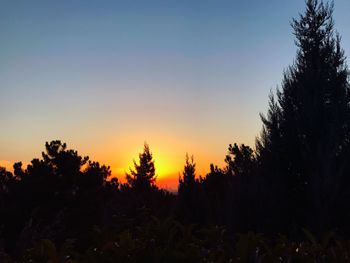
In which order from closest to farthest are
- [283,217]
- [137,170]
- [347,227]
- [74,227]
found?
[347,227]
[283,217]
[74,227]
[137,170]

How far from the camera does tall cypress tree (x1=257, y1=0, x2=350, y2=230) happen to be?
1327 centimetres

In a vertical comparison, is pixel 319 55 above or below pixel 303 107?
above

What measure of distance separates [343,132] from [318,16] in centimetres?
491

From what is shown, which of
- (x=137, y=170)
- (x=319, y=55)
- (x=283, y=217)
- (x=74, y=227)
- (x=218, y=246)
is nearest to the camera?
(x=218, y=246)

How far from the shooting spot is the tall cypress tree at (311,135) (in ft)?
43.5

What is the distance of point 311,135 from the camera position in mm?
14484

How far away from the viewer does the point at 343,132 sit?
14289 millimetres

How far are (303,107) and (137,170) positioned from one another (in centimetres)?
3120

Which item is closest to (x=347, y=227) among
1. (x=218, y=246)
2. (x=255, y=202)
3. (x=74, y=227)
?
(x=255, y=202)

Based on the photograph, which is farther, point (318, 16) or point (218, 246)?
point (318, 16)

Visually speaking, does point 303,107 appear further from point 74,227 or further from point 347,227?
point 74,227

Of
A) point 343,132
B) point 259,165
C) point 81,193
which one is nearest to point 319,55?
point 343,132

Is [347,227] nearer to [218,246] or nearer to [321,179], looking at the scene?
[321,179]

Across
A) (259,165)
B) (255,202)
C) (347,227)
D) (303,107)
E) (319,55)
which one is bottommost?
(347,227)
